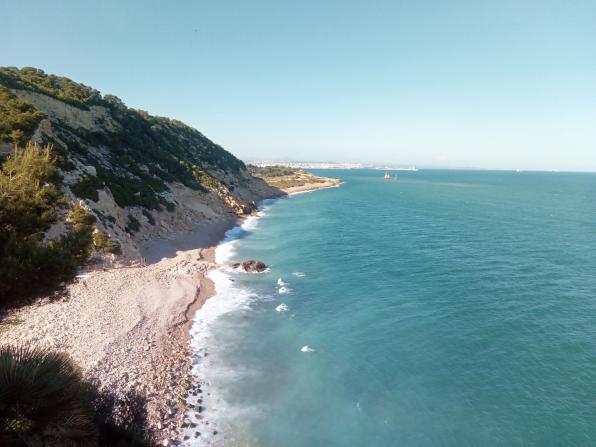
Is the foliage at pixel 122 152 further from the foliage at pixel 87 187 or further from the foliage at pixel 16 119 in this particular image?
the foliage at pixel 16 119

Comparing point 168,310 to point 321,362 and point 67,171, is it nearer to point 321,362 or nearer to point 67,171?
point 321,362

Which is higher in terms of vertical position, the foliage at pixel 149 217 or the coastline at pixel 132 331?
the foliage at pixel 149 217

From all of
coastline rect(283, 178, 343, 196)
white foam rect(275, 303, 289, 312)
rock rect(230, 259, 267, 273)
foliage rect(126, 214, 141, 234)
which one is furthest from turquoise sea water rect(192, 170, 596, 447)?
coastline rect(283, 178, 343, 196)

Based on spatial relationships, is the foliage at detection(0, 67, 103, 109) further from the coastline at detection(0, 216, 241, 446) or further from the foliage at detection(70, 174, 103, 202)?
the coastline at detection(0, 216, 241, 446)

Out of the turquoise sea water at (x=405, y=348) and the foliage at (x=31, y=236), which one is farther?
the turquoise sea water at (x=405, y=348)

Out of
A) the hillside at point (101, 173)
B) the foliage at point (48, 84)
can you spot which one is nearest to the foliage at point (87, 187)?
the hillside at point (101, 173)

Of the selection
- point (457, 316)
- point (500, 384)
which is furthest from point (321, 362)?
point (457, 316)
